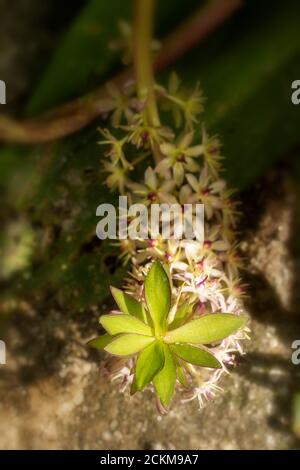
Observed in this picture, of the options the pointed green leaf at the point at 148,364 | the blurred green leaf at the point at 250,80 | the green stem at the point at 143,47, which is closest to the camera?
the pointed green leaf at the point at 148,364

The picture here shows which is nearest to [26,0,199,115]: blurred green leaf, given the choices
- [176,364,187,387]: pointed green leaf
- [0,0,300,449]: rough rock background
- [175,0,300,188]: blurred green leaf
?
[175,0,300,188]: blurred green leaf

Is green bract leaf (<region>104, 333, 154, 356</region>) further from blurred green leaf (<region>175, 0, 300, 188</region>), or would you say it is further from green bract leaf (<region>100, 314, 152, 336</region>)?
blurred green leaf (<region>175, 0, 300, 188</region>)

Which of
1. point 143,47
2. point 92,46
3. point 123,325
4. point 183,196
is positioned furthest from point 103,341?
point 92,46

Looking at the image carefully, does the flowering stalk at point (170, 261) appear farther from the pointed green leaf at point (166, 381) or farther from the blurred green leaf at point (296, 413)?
the blurred green leaf at point (296, 413)

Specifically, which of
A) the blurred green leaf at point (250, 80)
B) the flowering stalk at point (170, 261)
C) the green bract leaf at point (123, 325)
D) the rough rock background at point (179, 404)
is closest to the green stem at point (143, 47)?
the flowering stalk at point (170, 261)
